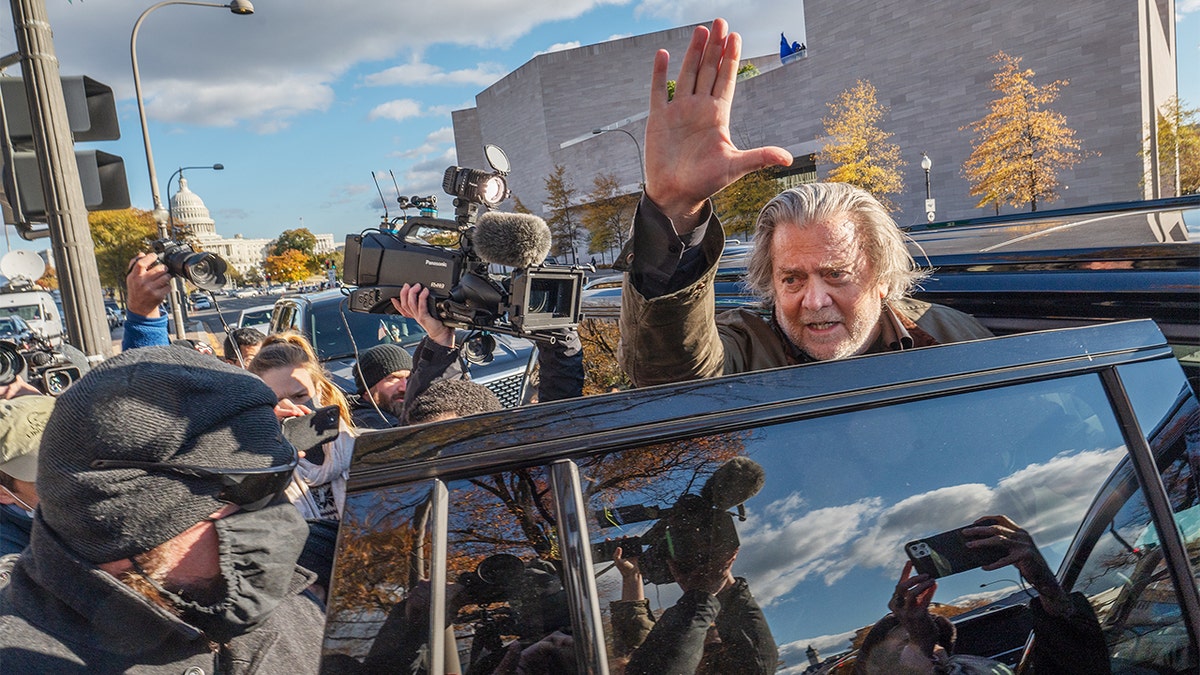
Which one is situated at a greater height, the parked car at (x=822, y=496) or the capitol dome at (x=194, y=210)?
the capitol dome at (x=194, y=210)

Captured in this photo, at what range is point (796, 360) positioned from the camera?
83.0 inches

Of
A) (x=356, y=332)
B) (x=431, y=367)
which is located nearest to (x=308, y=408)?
(x=431, y=367)

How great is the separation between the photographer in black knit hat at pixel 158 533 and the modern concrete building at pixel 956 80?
37142mm

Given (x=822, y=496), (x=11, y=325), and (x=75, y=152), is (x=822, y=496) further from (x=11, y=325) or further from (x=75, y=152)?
(x=11, y=325)

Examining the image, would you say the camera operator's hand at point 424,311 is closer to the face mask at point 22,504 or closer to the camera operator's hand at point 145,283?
the camera operator's hand at point 145,283

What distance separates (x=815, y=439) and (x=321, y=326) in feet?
20.9

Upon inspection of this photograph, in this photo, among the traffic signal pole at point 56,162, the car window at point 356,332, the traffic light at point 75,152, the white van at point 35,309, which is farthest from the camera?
the white van at point 35,309

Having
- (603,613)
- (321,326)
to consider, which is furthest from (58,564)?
(321,326)

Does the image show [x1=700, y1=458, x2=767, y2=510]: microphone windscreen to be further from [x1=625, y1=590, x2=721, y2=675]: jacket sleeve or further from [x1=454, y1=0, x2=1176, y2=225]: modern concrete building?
[x1=454, y1=0, x2=1176, y2=225]: modern concrete building

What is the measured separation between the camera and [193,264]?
2.90m

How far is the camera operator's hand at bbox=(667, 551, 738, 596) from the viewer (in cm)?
107

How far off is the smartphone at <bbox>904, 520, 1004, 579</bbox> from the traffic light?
4.40m

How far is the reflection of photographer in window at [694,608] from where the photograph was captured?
1.04 metres

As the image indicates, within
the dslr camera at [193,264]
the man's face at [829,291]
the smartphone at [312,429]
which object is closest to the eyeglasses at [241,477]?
the smartphone at [312,429]
